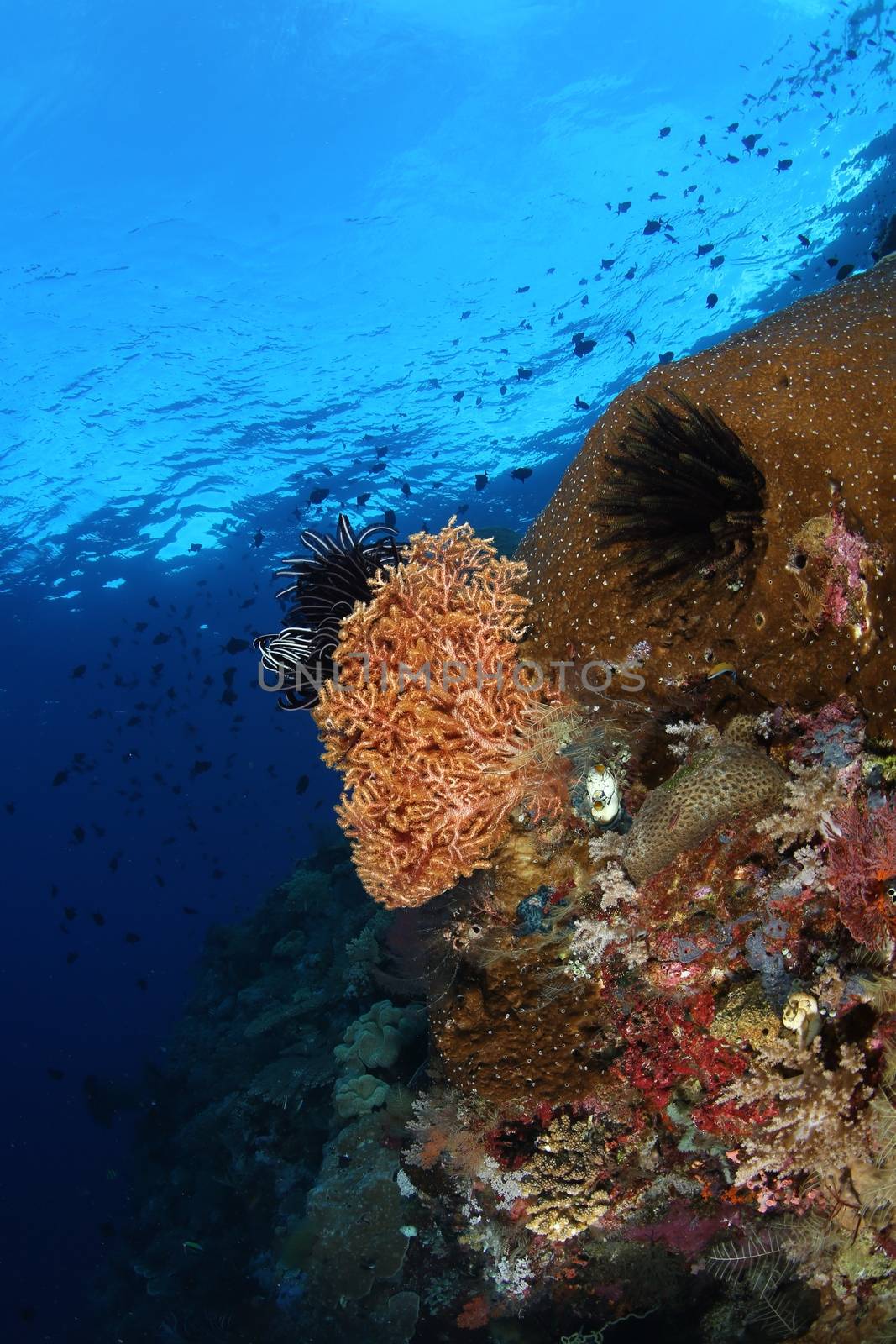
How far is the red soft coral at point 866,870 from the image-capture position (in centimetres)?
309

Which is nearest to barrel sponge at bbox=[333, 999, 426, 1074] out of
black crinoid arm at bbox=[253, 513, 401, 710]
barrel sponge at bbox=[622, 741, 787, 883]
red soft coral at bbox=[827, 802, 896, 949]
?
black crinoid arm at bbox=[253, 513, 401, 710]

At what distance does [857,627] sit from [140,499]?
36.0 m

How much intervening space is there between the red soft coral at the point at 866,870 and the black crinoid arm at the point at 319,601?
128 inches

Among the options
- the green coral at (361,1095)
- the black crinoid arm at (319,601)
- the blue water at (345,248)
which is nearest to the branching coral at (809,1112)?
the black crinoid arm at (319,601)

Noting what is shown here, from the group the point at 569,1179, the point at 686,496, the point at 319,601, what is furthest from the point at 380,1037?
the point at 686,496

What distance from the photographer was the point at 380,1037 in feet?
28.3

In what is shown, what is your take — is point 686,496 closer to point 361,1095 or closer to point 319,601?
point 319,601

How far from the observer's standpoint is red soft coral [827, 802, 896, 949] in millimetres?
3086

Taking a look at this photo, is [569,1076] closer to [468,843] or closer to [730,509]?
[468,843]

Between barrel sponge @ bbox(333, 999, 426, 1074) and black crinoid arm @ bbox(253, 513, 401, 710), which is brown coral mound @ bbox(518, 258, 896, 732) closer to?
black crinoid arm @ bbox(253, 513, 401, 710)

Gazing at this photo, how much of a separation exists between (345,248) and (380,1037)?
1231 inches

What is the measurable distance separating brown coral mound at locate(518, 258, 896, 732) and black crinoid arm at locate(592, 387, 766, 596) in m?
0.02

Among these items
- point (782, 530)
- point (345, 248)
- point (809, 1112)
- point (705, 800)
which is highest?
point (345, 248)

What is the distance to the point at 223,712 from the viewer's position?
60531 millimetres
